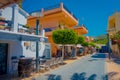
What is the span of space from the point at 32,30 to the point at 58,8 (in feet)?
45.9

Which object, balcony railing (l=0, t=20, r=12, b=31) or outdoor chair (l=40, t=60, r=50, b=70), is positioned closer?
balcony railing (l=0, t=20, r=12, b=31)

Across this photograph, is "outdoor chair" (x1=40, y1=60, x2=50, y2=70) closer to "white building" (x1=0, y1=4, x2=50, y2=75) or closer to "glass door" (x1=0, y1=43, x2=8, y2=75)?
"white building" (x1=0, y1=4, x2=50, y2=75)

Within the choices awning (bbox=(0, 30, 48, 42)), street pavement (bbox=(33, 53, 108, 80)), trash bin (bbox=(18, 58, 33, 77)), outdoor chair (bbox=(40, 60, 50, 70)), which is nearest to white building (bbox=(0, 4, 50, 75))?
awning (bbox=(0, 30, 48, 42))

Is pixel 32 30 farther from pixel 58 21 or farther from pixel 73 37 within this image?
pixel 58 21

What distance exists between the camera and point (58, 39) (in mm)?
25906

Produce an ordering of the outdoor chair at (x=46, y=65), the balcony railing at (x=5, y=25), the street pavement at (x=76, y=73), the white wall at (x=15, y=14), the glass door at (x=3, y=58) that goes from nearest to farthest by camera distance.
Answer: the street pavement at (x=76, y=73)
the balcony railing at (x=5, y=25)
the glass door at (x=3, y=58)
the white wall at (x=15, y=14)
the outdoor chair at (x=46, y=65)

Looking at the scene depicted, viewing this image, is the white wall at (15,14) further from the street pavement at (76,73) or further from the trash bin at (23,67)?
the street pavement at (76,73)

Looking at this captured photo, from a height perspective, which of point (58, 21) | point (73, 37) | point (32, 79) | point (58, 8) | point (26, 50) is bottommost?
point (32, 79)

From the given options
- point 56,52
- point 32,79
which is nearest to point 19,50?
point 32,79

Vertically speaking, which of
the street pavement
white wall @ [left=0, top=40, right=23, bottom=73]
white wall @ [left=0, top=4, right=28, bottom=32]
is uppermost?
white wall @ [left=0, top=4, right=28, bottom=32]

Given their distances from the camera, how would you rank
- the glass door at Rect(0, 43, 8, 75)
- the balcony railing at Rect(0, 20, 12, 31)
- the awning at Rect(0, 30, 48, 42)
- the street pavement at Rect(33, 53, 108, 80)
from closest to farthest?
the awning at Rect(0, 30, 48, 42) → the street pavement at Rect(33, 53, 108, 80) → the balcony railing at Rect(0, 20, 12, 31) → the glass door at Rect(0, 43, 8, 75)

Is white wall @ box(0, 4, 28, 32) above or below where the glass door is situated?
above

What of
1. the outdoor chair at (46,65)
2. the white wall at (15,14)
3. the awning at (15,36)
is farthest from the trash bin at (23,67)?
the white wall at (15,14)

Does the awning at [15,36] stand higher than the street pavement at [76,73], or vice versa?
the awning at [15,36]
